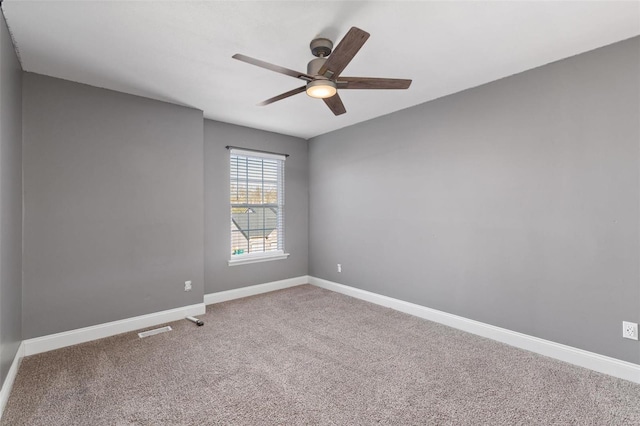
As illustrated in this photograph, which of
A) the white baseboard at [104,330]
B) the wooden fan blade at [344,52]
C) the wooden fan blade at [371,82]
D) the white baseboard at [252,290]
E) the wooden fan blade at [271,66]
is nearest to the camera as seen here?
the wooden fan blade at [344,52]

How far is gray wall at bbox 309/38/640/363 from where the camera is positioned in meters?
2.41

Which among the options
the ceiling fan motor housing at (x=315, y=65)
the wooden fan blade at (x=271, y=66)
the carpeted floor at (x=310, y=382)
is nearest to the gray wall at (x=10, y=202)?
the carpeted floor at (x=310, y=382)

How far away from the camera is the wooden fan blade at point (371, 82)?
2213 millimetres

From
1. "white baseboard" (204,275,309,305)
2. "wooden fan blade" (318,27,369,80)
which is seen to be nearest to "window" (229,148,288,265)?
"white baseboard" (204,275,309,305)

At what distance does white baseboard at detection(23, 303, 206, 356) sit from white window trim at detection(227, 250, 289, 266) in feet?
2.69

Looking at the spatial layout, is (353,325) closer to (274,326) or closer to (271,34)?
(274,326)

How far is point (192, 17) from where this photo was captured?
2047 millimetres

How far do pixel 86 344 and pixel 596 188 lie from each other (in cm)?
483

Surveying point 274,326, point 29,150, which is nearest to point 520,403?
point 274,326

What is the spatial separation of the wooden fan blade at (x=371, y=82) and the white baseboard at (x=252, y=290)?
3.37 metres

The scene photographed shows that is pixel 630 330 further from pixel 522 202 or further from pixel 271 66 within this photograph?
pixel 271 66

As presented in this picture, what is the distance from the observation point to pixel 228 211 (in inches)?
178

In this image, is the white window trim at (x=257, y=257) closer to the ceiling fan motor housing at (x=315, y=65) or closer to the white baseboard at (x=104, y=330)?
the white baseboard at (x=104, y=330)

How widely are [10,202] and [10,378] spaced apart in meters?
A: 1.31
